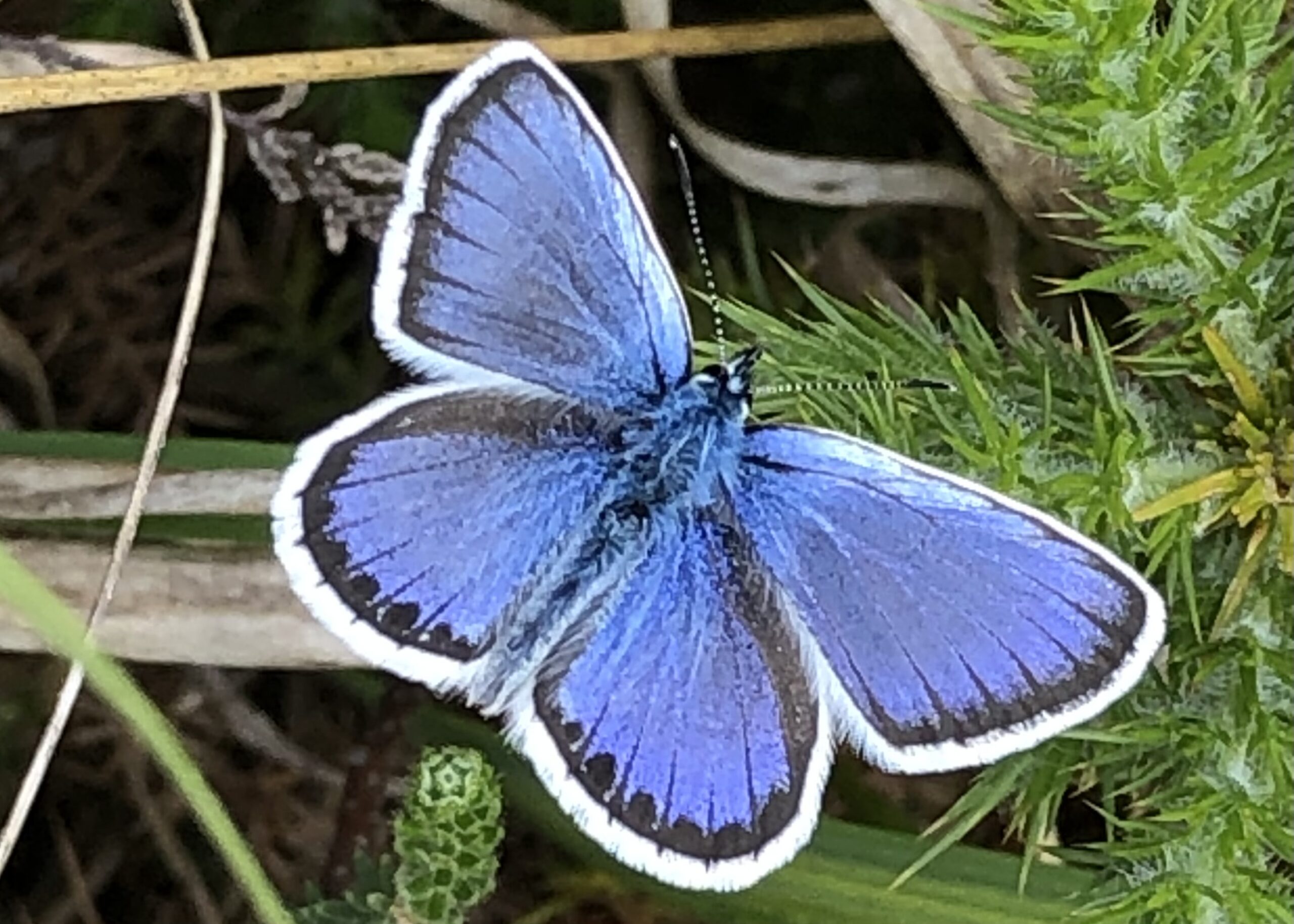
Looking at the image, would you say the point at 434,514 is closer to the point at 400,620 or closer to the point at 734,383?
the point at 400,620

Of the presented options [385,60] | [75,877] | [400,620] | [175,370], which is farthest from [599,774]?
[75,877]

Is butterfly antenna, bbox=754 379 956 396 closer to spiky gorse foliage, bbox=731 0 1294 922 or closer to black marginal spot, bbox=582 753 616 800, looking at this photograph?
spiky gorse foliage, bbox=731 0 1294 922

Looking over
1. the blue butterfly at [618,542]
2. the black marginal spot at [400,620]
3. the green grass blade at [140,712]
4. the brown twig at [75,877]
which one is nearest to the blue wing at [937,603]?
the blue butterfly at [618,542]

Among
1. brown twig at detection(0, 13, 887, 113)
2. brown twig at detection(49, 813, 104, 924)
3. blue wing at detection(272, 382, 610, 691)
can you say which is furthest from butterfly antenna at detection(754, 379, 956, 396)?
brown twig at detection(49, 813, 104, 924)

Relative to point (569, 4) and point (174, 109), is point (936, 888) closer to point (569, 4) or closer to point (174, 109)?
point (569, 4)

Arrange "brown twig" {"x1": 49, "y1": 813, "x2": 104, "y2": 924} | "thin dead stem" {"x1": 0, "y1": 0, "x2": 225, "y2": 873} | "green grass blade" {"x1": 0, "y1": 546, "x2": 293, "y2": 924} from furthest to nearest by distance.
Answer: "brown twig" {"x1": 49, "y1": 813, "x2": 104, "y2": 924}
"thin dead stem" {"x1": 0, "y1": 0, "x2": 225, "y2": 873}
"green grass blade" {"x1": 0, "y1": 546, "x2": 293, "y2": 924}

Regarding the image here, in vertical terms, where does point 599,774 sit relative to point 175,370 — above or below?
below
